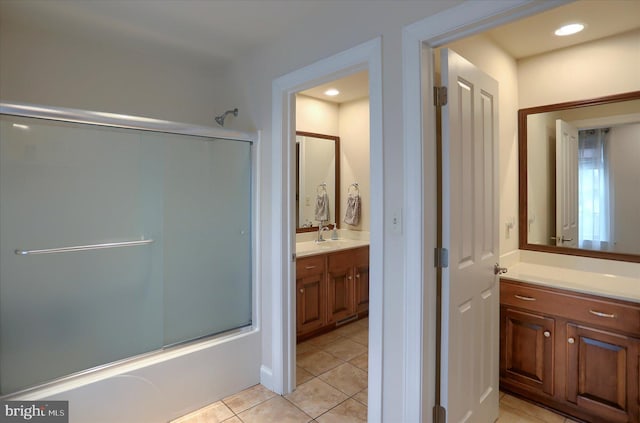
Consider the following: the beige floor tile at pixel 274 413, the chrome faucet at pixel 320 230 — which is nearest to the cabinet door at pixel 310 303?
the chrome faucet at pixel 320 230

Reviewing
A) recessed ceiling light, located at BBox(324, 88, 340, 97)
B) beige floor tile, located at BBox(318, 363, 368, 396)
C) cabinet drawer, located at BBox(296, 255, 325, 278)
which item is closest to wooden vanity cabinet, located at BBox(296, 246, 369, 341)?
cabinet drawer, located at BBox(296, 255, 325, 278)

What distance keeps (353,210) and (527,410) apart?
2349 mm

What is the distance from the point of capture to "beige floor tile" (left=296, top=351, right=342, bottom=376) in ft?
8.66

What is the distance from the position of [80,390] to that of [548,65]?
3585 millimetres

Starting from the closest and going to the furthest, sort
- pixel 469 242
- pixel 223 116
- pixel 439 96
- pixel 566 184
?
pixel 439 96 → pixel 469 242 → pixel 566 184 → pixel 223 116

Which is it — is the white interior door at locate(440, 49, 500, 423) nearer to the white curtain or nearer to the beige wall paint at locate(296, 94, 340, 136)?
the white curtain

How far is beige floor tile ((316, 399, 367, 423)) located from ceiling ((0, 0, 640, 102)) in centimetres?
234

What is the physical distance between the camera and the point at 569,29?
6.82ft

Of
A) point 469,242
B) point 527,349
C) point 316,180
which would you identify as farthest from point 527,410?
point 316,180

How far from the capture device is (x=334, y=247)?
3.34m

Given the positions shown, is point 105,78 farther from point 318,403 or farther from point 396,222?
point 318,403

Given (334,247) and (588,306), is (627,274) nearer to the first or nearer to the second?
(588,306)

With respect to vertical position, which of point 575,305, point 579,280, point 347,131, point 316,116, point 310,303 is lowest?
point 310,303

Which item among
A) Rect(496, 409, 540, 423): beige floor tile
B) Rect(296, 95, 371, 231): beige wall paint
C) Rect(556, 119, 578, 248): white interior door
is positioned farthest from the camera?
Rect(296, 95, 371, 231): beige wall paint
